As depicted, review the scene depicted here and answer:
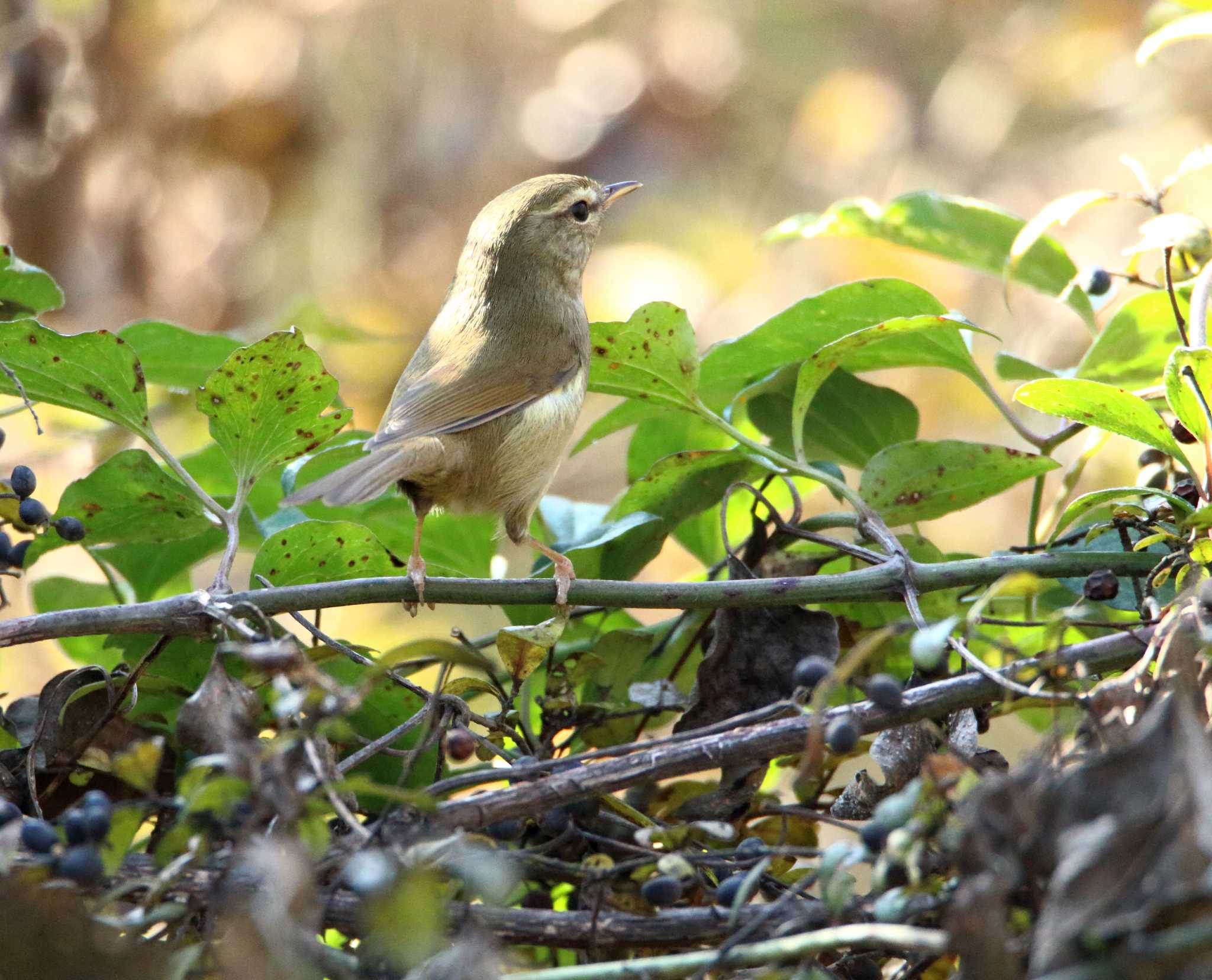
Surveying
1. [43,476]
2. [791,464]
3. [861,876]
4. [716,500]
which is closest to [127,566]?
[716,500]

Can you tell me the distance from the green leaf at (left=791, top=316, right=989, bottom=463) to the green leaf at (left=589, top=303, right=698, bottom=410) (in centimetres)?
17

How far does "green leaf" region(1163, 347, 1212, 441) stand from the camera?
1.42 meters

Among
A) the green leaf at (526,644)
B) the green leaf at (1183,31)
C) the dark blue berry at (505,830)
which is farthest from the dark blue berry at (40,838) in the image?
the green leaf at (1183,31)

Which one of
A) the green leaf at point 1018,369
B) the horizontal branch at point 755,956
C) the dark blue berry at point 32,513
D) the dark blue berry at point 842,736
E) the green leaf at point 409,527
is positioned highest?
the dark blue berry at point 32,513

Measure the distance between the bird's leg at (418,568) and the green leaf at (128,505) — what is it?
1.07ft

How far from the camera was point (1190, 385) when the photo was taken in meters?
1.49

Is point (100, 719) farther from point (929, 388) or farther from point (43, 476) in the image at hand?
point (929, 388)

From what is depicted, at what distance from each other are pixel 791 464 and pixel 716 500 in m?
0.25

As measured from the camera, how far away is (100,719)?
5.05 feet

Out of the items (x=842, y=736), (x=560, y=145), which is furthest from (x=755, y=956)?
(x=560, y=145)

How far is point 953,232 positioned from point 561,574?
96 centimetres

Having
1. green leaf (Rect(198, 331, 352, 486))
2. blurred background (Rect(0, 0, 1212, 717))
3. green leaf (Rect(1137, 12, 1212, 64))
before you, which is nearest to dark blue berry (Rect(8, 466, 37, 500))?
green leaf (Rect(198, 331, 352, 486))

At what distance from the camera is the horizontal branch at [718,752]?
1.25m

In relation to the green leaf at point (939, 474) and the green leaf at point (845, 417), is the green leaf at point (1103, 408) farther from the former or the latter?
the green leaf at point (845, 417)
